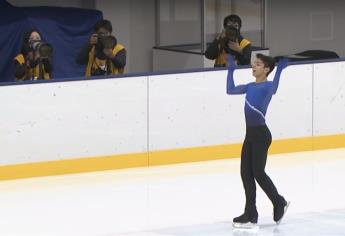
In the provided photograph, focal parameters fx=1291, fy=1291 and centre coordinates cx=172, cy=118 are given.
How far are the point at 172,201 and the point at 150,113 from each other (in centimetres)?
175

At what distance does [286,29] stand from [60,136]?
6739 mm

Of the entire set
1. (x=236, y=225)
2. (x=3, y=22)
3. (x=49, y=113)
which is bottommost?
(x=236, y=225)

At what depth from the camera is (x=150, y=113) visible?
13859mm

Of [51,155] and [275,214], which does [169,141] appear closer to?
[51,155]

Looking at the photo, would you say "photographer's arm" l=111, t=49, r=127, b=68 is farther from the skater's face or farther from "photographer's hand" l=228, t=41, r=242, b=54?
the skater's face

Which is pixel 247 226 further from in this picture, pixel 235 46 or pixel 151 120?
pixel 235 46

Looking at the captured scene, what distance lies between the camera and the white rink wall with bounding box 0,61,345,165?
13.2m

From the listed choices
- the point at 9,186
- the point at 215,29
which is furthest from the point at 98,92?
the point at 215,29

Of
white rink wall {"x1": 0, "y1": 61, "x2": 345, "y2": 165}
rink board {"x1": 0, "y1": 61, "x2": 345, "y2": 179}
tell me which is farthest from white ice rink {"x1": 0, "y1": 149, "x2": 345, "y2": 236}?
white rink wall {"x1": 0, "y1": 61, "x2": 345, "y2": 165}

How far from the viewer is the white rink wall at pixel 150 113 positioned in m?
13.2

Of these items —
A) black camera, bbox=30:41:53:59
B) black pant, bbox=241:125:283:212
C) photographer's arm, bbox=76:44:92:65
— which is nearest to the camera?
black pant, bbox=241:125:283:212

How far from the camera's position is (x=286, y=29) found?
19.3 meters

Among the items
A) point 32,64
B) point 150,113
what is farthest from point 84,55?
point 150,113

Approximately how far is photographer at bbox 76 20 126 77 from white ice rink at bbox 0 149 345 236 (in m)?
1.19
